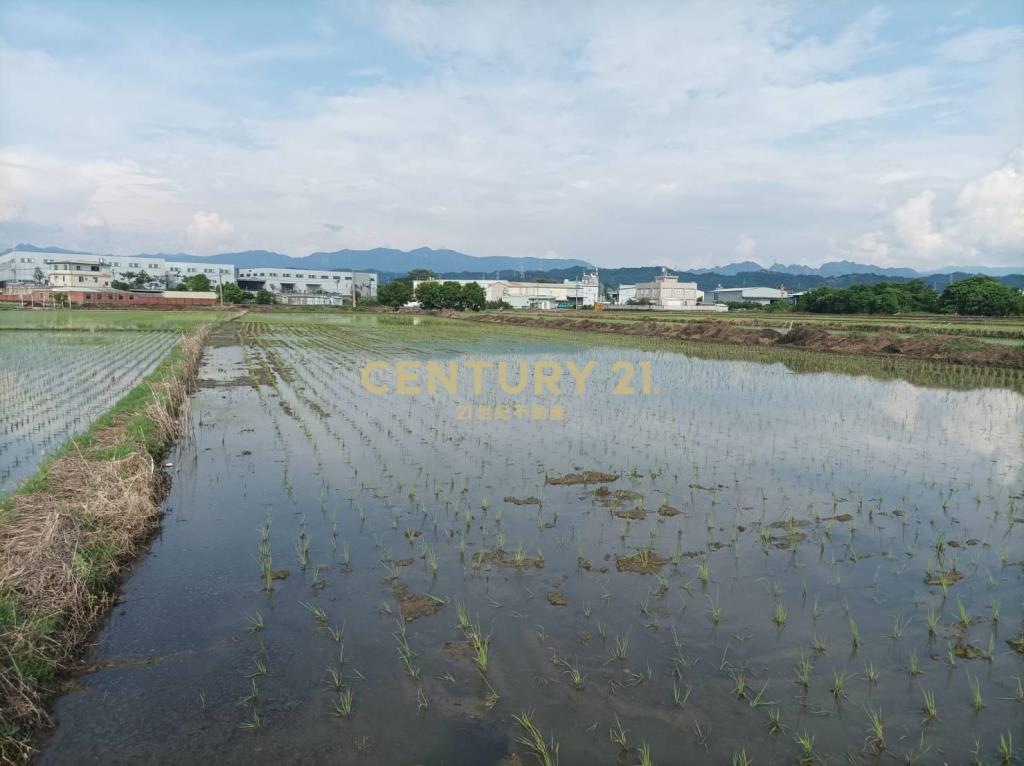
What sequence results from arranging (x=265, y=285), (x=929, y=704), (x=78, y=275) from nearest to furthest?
(x=929, y=704) → (x=78, y=275) → (x=265, y=285)

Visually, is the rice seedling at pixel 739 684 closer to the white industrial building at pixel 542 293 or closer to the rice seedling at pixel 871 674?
the rice seedling at pixel 871 674

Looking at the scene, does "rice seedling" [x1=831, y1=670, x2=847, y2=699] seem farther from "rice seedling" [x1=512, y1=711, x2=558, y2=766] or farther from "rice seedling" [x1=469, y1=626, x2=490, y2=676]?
"rice seedling" [x1=469, y1=626, x2=490, y2=676]

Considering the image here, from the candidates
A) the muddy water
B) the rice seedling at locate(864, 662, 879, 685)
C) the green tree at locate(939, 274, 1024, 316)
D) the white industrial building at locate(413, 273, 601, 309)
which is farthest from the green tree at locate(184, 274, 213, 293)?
the rice seedling at locate(864, 662, 879, 685)

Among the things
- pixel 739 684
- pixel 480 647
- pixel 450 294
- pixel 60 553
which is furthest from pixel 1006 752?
pixel 450 294

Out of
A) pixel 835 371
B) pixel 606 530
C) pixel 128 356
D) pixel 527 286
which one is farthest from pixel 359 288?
pixel 606 530

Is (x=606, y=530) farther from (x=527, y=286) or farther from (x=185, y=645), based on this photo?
(x=527, y=286)

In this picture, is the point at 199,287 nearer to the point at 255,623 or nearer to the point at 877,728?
the point at 255,623
